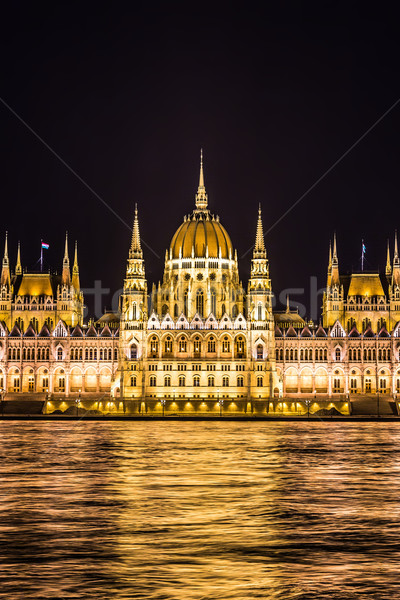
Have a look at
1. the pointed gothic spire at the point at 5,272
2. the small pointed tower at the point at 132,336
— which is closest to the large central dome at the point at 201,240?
the small pointed tower at the point at 132,336

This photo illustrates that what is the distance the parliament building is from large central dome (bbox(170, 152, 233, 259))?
0.21 metres

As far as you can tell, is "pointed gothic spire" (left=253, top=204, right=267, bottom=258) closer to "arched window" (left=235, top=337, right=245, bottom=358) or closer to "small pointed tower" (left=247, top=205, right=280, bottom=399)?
"small pointed tower" (left=247, top=205, right=280, bottom=399)

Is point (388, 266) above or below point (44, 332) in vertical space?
above

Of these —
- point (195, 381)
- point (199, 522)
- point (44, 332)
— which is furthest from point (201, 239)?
point (199, 522)

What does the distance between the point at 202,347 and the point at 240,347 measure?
556 centimetres

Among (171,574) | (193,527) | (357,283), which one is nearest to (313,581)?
(171,574)

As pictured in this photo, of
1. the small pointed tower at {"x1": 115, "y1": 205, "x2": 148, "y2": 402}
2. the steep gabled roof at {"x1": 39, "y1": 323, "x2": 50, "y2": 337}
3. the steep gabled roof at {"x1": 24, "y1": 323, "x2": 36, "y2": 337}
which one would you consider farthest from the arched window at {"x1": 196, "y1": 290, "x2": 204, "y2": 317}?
the steep gabled roof at {"x1": 24, "y1": 323, "x2": 36, "y2": 337}

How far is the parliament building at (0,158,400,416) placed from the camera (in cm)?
15762

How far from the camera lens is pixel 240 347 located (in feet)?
528

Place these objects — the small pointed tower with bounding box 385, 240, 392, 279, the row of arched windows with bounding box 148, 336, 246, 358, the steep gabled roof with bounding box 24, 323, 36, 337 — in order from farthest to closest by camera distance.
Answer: the small pointed tower with bounding box 385, 240, 392, 279
the steep gabled roof with bounding box 24, 323, 36, 337
the row of arched windows with bounding box 148, 336, 246, 358

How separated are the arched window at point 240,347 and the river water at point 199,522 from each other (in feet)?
225

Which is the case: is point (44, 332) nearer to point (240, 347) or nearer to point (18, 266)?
point (18, 266)

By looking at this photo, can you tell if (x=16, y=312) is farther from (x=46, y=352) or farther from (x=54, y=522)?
(x=54, y=522)

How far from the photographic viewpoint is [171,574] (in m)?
37.5
